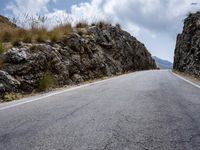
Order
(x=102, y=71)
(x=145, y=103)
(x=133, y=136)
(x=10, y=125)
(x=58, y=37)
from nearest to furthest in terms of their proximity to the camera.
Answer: (x=133, y=136)
(x=10, y=125)
(x=145, y=103)
(x=58, y=37)
(x=102, y=71)

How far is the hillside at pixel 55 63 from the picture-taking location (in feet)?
42.9

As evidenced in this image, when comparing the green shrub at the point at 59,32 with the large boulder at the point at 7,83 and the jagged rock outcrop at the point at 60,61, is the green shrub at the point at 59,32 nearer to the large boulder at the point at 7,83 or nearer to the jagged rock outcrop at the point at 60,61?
the jagged rock outcrop at the point at 60,61

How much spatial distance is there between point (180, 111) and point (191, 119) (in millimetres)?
970

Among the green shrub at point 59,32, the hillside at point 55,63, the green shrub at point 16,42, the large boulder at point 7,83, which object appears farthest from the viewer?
the green shrub at point 59,32

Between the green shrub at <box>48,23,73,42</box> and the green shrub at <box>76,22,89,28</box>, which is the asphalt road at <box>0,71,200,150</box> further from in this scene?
the green shrub at <box>76,22,89,28</box>

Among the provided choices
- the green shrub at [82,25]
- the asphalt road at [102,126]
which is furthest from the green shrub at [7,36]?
the green shrub at [82,25]

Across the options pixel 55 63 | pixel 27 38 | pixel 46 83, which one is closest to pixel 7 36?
pixel 27 38

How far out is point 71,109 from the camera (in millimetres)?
7742

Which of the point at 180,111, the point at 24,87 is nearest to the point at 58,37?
the point at 24,87

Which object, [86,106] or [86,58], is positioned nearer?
[86,106]

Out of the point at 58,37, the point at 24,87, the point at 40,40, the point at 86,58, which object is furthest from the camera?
the point at 86,58

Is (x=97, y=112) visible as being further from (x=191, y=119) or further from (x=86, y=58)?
(x=86, y=58)

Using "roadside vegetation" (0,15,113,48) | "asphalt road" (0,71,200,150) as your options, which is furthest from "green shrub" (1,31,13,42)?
"asphalt road" (0,71,200,150)

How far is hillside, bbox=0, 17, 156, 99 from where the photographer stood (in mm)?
13086
